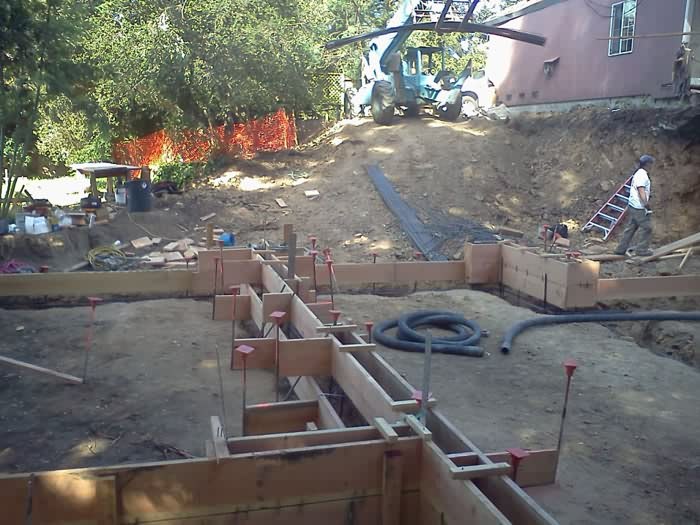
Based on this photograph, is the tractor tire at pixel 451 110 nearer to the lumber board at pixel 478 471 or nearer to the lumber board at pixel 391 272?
the lumber board at pixel 391 272

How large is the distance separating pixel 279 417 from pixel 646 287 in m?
5.63

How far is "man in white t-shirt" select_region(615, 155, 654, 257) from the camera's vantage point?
9.92 meters

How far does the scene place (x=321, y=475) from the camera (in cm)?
297

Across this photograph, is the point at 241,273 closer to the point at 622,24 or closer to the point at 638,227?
the point at 638,227

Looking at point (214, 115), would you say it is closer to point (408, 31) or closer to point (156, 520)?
point (408, 31)

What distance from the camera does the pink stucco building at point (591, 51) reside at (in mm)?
13500

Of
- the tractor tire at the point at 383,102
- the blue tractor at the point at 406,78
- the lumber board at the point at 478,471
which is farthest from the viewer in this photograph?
the tractor tire at the point at 383,102

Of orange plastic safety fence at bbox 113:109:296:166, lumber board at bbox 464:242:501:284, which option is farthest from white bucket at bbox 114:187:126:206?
lumber board at bbox 464:242:501:284

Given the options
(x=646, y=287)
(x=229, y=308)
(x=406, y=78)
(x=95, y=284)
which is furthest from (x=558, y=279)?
(x=406, y=78)

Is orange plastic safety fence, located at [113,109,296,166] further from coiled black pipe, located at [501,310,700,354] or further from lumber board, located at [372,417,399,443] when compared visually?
lumber board, located at [372,417,399,443]

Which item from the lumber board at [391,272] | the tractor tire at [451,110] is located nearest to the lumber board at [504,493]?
the lumber board at [391,272]

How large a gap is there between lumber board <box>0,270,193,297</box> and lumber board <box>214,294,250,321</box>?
1.09 metres

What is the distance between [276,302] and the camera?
5.96 m

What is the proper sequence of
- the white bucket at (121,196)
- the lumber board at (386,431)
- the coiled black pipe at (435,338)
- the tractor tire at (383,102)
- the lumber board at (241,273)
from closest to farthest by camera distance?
the lumber board at (386,431) < the coiled black pipe at (435,338) < the lumber board at (241,273) < the white bucket at (121,196) < the tractor tire at (383,102)
